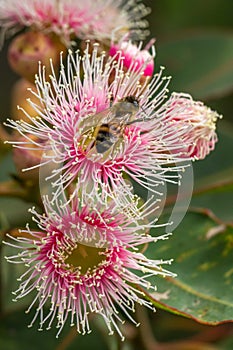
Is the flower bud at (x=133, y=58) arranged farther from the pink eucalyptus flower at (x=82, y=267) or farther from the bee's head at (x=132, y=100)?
the pink eucalyptus flower at (x=82, y=267)

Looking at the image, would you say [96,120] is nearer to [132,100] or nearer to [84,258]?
[132,100]

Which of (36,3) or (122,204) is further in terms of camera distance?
(36,3)

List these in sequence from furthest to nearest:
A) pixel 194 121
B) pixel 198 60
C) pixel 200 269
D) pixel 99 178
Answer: pixel 198 60 → pixel 200 269 → pixel 194 121 → pixel 99 178

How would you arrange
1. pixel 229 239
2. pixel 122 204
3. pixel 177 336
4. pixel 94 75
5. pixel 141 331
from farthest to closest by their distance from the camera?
pixel 177 336 < pixel 141 331 < pixel 229 239 < pixel 94 75 < pixel 122 204

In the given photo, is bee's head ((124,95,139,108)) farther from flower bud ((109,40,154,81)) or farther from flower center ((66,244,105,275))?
flower center ((66,244,105,275))

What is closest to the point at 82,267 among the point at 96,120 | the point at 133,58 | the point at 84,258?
the point at 84,258

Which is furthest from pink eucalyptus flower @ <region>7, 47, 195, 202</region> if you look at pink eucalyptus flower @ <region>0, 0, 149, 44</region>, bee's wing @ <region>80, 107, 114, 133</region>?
pink eucalyptus flower @ <region>0, 0, 149, 44</region>

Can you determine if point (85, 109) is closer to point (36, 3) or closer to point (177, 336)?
point (36, 3)

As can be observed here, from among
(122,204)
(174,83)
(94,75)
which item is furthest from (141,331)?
(174,83)
